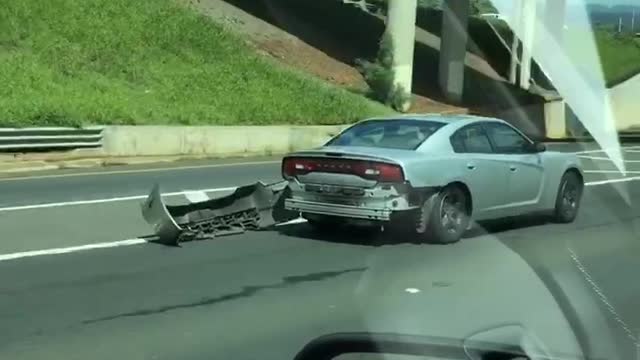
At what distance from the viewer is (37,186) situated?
16578 mm

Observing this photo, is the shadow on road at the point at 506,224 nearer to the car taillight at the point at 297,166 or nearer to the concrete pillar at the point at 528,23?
the car taillight at the point at 297,166

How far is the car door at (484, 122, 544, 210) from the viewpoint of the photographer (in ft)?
41.0

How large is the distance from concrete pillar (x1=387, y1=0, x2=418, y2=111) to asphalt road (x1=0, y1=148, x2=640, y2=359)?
2074cm

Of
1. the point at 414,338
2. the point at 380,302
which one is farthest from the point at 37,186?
the point at 414,338

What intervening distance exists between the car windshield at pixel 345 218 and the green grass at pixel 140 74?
0.57 feet

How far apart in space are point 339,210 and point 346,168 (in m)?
0.47

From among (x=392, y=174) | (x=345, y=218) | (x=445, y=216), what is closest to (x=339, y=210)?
(x=345, y=218)

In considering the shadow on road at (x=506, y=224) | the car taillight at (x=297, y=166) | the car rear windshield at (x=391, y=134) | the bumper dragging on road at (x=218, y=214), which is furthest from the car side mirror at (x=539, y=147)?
the bumper dragging on road at (x=218, y=214)

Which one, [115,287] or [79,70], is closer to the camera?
[115,287]

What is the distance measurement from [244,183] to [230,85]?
12890 mm

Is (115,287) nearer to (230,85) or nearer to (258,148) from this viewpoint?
(258,148)

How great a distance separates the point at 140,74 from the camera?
28891mm

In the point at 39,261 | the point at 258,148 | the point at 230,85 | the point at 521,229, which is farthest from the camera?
the point at 230,85

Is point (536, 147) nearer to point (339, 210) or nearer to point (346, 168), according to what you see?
point (346, 168)
